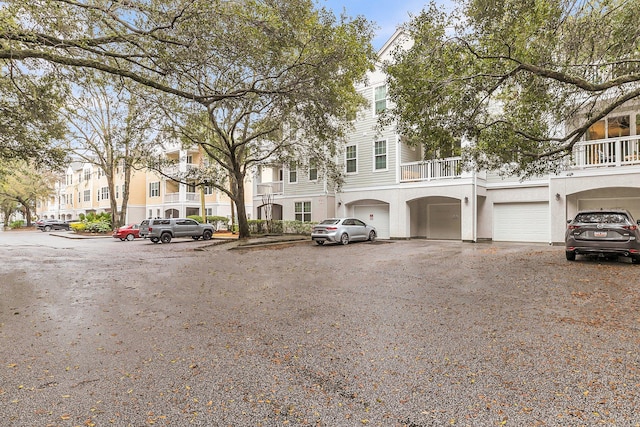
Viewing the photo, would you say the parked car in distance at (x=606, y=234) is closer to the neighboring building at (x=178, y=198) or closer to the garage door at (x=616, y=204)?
the garage door at (x=616, y=204)

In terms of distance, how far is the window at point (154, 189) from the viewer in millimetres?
41000

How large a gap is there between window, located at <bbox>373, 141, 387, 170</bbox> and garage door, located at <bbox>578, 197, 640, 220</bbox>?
32.3ft

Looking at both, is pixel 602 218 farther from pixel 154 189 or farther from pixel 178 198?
pixel 154 189

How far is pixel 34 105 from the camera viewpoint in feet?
35.2

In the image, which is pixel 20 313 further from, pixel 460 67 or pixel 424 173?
pixel 424 173

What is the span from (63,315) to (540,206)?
63.1ft

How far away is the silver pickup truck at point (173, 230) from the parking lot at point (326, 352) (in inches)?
562

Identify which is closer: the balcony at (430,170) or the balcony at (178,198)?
the balcony at (430,170)

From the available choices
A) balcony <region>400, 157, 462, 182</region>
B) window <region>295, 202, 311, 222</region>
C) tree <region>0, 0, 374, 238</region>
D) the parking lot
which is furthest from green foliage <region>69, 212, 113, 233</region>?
balcony <region>400, 157, 462, 182</region>

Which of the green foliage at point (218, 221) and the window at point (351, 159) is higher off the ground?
the window at point (351, 159)

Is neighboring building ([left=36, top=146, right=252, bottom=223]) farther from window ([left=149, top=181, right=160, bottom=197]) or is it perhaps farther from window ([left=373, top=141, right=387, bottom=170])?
window ([left=373, top=141, right=387, bottom=170])

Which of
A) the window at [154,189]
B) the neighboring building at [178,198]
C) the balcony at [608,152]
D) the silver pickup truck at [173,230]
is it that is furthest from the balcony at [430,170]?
the window at [154,189]

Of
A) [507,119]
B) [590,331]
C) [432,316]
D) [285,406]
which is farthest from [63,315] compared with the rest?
[507,119]

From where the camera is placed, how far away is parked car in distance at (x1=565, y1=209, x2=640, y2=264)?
9680 millimetres
